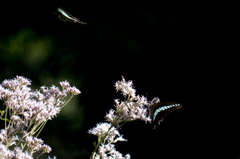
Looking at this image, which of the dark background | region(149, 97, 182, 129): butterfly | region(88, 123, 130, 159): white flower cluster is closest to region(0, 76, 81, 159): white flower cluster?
region(88, 123, 130, 159): white flower cluster

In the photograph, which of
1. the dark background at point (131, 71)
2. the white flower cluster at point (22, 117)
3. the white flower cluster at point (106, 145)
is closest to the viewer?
the white flower cluster at point (22, 117)

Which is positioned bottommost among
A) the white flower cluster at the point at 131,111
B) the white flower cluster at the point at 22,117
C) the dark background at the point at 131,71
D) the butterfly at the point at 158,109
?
the white flower cluster at the point at 22,117

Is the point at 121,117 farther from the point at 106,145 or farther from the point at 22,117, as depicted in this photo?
the point at 22,117

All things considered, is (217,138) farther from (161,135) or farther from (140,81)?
(140,81)

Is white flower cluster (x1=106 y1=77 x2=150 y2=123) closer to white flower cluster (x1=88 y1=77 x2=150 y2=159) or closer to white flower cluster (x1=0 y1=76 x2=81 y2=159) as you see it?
white flower cluster (x1=88 y1=77 x2=150 y2=159)

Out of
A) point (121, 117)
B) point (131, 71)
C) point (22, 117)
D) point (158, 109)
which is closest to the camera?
point (22, 117)

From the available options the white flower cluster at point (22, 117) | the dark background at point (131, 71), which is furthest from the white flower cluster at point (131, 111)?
the dark background at point (131, 71)

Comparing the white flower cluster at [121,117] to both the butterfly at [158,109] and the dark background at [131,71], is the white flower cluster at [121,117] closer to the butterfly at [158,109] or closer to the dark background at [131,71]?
the butterfly at [158,109]

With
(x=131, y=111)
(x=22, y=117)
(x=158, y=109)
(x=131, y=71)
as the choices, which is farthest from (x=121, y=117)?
(x=131, y=71)

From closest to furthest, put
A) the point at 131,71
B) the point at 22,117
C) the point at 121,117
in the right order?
the point at 22,117 < the point at 121,117 < the point at 131,71

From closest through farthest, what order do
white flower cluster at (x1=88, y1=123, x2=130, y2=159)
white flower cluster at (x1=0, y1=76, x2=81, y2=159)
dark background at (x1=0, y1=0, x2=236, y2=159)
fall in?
white flower cluster at (x1=0, y1=76, x2=81, y2=159) → white flower cluster at (x1=88, y1=123, x2=130, y2=159) → dark background at (x1=0, y1=0, x2=236, y2=159)

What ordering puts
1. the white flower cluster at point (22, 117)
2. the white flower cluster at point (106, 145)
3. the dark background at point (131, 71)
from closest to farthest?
the white flower cluster at point (22, 117) → the white flower cluster at point (106, 145) → the dark background at point (131, 71)

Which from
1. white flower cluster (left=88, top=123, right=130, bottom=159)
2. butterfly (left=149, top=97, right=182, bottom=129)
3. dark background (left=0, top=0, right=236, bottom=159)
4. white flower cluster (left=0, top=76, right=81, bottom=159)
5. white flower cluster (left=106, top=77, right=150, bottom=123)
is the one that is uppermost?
dark background (left=0, top=0, right=236, bottom=159)
